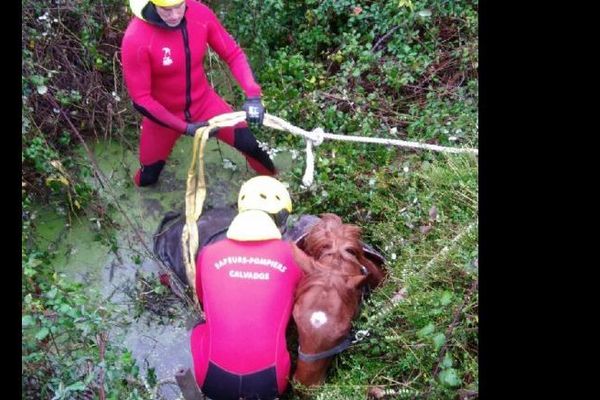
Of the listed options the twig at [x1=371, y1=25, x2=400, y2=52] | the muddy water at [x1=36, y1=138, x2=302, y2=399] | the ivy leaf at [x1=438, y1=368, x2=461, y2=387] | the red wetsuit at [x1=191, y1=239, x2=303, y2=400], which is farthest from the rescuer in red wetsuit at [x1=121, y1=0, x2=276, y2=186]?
the ivy leaf at [x1=438, y1=368, x2=461, y2=387]

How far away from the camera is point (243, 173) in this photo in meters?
5.10

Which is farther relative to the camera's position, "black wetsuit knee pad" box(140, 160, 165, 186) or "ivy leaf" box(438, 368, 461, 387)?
"black wetsuit knee pad" box(140, 160, 165, 186)

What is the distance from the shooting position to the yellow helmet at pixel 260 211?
3549mm

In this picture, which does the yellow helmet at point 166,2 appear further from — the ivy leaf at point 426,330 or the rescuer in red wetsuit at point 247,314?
the ivy leaf at point 426,330

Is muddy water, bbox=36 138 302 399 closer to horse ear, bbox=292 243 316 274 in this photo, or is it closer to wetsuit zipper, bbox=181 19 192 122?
wetsuit zipper, bbox=181 19 192 122

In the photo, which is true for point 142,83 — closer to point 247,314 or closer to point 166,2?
point 166,2

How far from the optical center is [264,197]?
3836 mm

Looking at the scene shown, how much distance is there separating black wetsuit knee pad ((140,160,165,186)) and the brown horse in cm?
174

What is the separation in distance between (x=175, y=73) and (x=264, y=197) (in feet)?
3.69

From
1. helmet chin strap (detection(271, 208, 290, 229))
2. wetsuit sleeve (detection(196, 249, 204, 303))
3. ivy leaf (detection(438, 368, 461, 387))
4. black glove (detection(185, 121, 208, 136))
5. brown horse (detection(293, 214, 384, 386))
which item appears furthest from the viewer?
black glove (detection(185, 121, 208, 136))

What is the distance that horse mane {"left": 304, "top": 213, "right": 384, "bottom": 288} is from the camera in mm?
3555

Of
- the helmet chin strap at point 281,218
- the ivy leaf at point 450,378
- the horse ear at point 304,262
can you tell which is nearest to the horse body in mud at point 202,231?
the helmet chin strap at point 281,218

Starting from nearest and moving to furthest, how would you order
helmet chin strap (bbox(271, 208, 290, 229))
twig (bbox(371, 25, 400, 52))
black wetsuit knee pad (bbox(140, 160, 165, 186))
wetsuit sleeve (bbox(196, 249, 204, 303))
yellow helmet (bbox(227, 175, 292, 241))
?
yellow helmet (bbox(227, 175, 292, 241)), wetsuit sleeve (bbox(196, 249, 204, 303)), helmet chin strap (bbox(271, 208, 290, 229)), black wetsuit knee pad (bbox(140, 160, 165, 186)), twig (bbox(371, 25, 400, 52))
